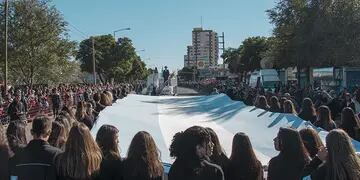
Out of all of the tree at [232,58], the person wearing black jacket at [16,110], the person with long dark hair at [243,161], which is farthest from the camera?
the tree at [232,58]

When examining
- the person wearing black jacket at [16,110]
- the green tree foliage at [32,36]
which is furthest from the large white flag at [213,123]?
the green tree foliage at [32,36]

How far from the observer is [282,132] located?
230 inches

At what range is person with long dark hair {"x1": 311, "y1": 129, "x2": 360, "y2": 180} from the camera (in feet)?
16.3

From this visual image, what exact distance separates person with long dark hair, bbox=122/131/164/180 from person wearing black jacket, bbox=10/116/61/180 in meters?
0.81

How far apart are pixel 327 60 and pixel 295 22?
13.1ft

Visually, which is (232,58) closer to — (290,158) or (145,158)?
(290,158)

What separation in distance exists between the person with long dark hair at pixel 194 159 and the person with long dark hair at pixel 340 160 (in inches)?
37.7

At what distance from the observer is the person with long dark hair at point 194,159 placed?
5059 mm

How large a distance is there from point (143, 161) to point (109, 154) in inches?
18.5

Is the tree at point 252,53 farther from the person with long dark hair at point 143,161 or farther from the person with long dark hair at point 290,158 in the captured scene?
the person with long dark hair at point 143,161

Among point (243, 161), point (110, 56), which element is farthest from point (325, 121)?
point (110, 56)

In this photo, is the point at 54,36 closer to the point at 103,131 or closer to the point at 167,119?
the point at 167,119

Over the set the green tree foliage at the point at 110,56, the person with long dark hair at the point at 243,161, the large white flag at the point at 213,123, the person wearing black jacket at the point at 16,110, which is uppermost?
the green tree foliage at the point at 110,56

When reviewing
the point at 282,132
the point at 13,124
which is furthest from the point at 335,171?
the point at 13,124
